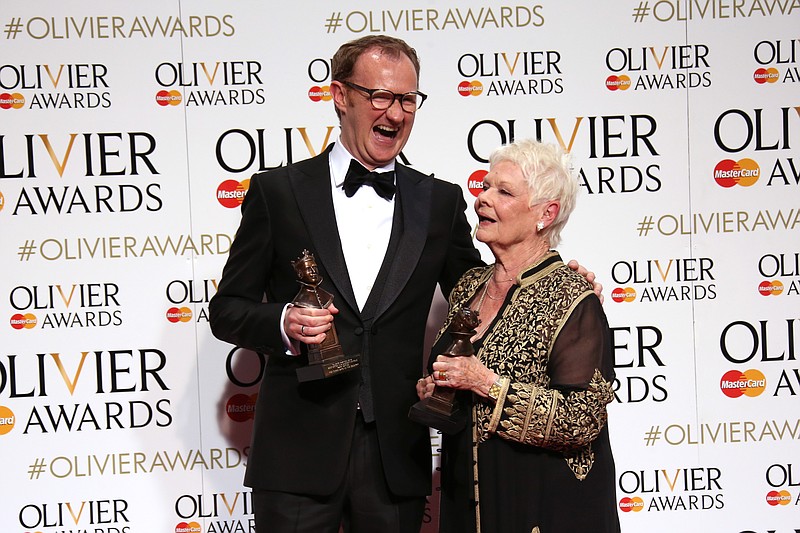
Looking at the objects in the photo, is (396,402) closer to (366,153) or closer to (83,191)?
(366,153)

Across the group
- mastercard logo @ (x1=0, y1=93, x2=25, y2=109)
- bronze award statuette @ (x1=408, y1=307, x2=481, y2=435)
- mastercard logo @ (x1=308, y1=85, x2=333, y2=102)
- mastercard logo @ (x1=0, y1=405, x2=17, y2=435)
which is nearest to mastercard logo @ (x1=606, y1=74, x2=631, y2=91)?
mastercard logo @ (x1=308, y1=85, x2=333, y2=102)

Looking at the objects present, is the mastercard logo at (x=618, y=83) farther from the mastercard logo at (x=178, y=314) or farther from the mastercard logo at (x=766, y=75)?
the mastercard logo at (x=178, y=314)

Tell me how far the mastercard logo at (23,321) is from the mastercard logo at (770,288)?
2.89 m

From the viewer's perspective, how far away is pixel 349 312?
79.9 inches

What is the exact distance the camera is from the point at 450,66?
306 cm

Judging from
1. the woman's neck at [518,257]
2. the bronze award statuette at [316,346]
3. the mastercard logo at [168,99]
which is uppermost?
the mastercard logo at [168,99]

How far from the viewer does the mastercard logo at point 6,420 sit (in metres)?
3.04

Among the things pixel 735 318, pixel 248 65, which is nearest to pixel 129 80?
pixel 248 65

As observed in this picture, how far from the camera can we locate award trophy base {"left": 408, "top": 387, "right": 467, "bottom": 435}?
1.89m

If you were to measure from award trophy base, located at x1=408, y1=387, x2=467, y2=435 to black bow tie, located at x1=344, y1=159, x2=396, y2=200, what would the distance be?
1.88ft

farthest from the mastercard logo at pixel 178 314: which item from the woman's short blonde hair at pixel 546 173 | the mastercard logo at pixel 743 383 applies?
the mastercard logo at pixel 743 383

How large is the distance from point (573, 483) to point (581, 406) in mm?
235

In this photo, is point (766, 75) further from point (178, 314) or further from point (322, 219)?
point (178, 314)

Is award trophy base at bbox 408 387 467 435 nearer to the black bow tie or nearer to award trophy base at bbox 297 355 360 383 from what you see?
award trophy base at bbox 297 355 360 383
